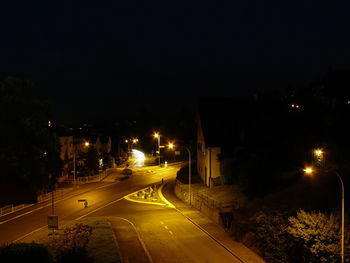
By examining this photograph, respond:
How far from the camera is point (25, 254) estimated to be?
14078mm

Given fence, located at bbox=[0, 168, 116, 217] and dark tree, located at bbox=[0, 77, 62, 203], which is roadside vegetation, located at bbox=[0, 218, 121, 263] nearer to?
dark tree, located at bbox=[0, 77, 62, 203]

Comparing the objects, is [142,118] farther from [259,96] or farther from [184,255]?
[184,255]

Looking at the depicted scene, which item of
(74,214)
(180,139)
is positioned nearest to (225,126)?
(74,214)

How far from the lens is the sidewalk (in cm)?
2066

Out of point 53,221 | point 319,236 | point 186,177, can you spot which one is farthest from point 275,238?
point 186,177

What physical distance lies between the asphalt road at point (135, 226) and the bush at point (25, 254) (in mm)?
6363

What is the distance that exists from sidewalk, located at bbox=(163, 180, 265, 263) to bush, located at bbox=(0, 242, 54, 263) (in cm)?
1155

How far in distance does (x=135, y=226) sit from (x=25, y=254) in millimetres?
14782

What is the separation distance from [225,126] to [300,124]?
31.7 feet

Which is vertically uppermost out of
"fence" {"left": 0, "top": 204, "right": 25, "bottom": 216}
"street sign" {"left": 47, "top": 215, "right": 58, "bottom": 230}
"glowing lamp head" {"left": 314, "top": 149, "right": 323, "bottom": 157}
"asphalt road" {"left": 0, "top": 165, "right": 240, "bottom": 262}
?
"glowing lamp head" {"left": 314, "top": 149, "right": 323, "bottom": 157}

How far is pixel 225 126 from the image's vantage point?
4406 cm

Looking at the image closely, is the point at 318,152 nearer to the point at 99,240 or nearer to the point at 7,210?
the point at 99,240

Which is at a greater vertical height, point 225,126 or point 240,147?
point 225,126

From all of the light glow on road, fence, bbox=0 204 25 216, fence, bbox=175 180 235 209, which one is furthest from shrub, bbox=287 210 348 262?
the light glow on road
